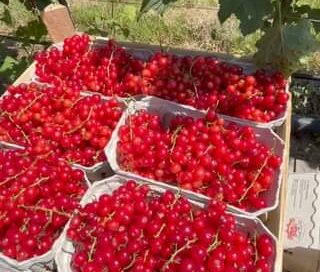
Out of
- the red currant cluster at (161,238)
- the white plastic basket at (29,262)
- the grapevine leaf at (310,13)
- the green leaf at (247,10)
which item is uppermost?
the green leaf at (247,10)

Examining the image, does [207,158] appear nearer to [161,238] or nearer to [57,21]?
[161,238]

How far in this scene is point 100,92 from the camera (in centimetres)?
194

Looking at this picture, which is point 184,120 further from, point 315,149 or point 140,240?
point 315,149

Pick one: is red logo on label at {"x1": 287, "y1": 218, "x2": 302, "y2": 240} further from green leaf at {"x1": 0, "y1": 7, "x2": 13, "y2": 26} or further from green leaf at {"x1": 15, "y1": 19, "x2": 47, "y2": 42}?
green leaf at {"x1": 0, "y1": 7, "x2": 13, "y2": 26}

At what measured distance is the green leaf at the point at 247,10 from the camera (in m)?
1.60

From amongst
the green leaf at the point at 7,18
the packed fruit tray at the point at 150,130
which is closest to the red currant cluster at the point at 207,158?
the packed fruit tray at the point at 150,130

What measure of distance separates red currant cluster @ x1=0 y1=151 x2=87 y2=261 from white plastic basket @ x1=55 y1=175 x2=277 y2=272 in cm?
4

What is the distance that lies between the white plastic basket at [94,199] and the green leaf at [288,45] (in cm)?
68

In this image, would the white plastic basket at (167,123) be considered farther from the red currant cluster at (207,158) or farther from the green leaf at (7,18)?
the green leaf at (7,18)

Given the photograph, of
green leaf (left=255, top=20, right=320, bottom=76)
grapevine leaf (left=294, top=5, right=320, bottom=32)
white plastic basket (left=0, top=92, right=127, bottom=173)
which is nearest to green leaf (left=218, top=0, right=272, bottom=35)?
green leaf (left=255, top=20, right=320, bottom=76)

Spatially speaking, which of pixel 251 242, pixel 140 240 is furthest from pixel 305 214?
pixel 140 240

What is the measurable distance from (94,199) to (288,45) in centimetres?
90

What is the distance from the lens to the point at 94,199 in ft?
5.07

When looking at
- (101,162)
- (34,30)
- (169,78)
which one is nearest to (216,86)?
(169,78)
